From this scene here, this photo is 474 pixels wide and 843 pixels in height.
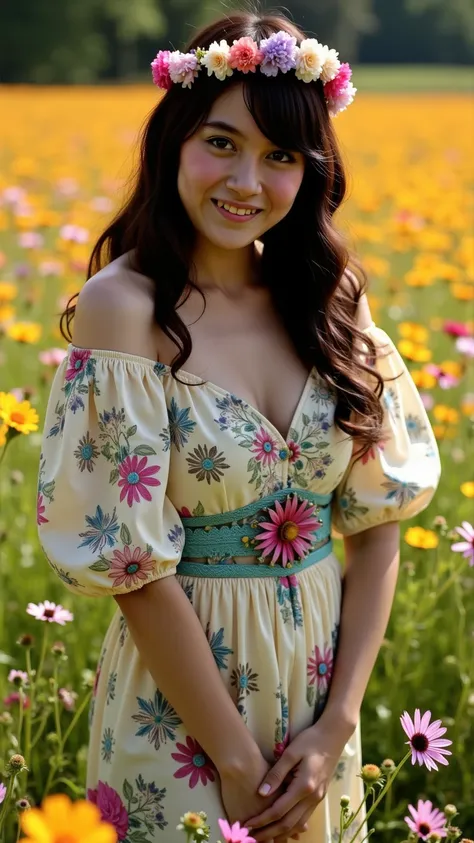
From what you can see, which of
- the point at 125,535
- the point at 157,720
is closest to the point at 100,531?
the point at 125,535

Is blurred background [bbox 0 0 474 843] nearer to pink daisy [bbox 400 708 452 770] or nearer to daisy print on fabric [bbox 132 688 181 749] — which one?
daisy print on fabric [bbox 132 688 181 749]

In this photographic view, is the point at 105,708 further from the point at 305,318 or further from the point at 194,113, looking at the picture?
the point at 194,113

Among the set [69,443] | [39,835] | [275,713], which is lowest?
[275,713]

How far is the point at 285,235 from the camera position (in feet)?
4.59

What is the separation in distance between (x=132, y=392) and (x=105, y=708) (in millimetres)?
423

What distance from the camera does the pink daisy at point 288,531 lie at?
1275mm

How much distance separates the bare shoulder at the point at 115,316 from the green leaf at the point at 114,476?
0.13m

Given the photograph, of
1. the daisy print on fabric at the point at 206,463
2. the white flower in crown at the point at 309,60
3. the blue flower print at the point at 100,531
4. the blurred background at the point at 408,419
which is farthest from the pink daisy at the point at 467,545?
the white flower in crown at the point at 309,60

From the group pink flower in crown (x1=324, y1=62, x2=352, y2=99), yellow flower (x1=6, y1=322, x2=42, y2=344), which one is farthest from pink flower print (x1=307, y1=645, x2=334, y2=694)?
yellow flower (x1=6, y1=322, x2=42, y2=344)

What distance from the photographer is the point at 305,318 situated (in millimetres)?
1372

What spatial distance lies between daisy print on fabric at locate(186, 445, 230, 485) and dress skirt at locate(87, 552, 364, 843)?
5.3 inches

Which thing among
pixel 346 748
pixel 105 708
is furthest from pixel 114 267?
pixel 346 748

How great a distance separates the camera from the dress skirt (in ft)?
4.08

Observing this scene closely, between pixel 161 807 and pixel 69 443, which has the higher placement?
pixel 69 443
